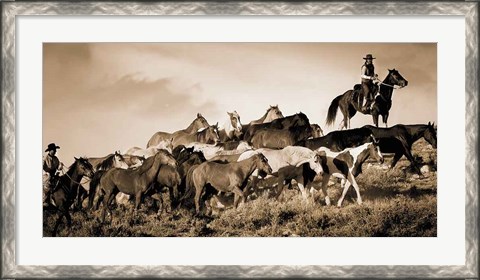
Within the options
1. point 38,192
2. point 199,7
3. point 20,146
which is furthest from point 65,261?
point 199,7

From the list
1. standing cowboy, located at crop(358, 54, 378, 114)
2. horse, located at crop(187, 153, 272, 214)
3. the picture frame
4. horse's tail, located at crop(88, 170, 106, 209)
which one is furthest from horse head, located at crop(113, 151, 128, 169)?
standing cowboy, located at crop(358, 54, 378, 114)

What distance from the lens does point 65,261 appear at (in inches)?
233

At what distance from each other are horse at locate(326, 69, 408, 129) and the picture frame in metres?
0.53

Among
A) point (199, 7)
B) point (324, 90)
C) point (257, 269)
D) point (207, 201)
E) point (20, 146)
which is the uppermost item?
point (199, 7)

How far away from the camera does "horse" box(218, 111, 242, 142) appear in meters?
5.97

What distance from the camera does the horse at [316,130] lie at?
5973 millimetres

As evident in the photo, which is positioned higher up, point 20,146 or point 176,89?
point 176,89

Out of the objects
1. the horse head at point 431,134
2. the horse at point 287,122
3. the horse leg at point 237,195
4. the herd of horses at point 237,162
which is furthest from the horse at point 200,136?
the horse head at point 431,134

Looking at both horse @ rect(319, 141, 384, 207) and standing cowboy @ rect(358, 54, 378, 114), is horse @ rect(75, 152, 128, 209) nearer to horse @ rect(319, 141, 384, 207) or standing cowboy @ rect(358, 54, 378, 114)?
horse @ rect(319, 141, 384, 207)

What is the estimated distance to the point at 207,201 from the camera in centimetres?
603

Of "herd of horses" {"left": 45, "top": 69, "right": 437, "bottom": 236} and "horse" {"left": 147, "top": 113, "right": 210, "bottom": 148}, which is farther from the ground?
"horse" {"left": 147, "top": 113, "right": 210, "bottom": 148}

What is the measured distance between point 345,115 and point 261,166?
2.65ft

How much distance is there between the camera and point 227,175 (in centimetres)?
603

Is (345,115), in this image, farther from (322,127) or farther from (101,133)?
(101,133)
